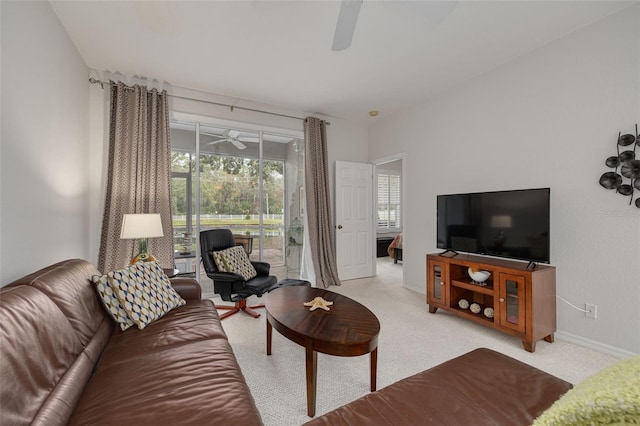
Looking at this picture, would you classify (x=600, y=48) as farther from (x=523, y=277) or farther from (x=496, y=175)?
(x=523, y=277)

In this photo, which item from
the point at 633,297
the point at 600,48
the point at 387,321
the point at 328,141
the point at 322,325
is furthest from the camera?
the point at 328,141

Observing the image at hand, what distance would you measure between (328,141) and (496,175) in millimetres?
2553

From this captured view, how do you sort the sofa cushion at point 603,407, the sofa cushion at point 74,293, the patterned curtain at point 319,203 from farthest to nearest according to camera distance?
the patterned curtain at point 319,203 → the sofa cushion at point 74,293 → the sofa cushion at point 603,407

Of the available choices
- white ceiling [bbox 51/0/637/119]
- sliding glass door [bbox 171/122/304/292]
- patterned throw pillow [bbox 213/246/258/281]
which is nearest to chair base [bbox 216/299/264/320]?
patterned throw pillow [bbox 213/246/258/281]

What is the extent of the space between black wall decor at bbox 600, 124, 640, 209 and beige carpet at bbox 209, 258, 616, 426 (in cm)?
136

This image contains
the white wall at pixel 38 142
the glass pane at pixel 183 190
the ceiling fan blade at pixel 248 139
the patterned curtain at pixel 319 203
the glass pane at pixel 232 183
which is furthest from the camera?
the patterned curtain at pixel 319 203

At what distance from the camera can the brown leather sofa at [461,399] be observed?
972 mm

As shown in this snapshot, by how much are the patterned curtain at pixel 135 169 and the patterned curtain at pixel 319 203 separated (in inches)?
76.6

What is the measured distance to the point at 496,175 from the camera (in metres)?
3.12

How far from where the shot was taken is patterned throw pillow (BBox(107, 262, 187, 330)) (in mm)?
1774

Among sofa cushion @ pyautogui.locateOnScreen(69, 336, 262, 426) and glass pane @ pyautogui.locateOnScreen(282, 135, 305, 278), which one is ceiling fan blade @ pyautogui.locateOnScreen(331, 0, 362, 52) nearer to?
sofa cushion @ pyautogui.locateOnScreen(69, 336, 262, 426)

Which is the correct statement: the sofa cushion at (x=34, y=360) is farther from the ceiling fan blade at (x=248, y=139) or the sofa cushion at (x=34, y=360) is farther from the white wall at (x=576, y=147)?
the white wall at (x=576, y=147)

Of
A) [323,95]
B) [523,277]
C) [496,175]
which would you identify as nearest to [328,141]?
[323,95]

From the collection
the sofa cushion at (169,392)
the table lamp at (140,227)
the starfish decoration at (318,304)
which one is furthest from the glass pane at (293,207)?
the sofa cushion at (169,392)
